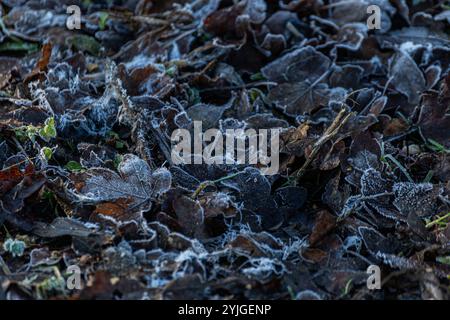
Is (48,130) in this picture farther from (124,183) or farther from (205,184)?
(205,184)

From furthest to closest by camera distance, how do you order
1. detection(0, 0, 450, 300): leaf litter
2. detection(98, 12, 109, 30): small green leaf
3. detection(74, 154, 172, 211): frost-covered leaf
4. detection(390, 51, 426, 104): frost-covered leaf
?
detection(98, 12, 109, 30): small green leaf
detection(390, 51, 426, 104): frost-covered leaf
detection(74, 154, 172, 211): frost-covered leaf
detection(0, 0, 450, 300): leaf litter

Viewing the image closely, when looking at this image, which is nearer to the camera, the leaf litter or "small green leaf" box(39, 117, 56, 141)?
the leaf litter

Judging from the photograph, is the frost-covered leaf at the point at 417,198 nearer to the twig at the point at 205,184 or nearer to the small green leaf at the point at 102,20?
the twig at the point at 205,184

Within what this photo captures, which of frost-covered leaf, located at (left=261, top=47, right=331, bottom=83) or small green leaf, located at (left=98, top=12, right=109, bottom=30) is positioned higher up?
small green leaf, located at (left=98, top=12, right=109, bottom=30)

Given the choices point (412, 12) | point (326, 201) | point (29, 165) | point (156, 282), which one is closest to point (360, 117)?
point (326, 201)

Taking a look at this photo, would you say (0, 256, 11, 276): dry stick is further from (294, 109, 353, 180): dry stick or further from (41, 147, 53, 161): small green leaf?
(294, 109, 353, 180): dry stick

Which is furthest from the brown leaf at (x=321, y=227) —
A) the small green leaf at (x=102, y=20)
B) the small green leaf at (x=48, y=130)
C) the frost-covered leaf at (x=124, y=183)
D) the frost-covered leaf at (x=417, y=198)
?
the small green leaf at (x=102, y=20)

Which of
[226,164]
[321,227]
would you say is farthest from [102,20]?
[321,227]

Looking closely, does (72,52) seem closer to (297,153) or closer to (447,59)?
(297,153)

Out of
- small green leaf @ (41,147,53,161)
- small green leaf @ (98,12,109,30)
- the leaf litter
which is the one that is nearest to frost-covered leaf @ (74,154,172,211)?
the leaf litter
